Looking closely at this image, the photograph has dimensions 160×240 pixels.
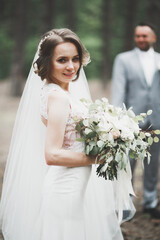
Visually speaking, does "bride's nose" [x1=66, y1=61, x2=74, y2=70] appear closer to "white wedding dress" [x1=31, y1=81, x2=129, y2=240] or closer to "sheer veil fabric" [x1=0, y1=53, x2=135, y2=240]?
"white wedding dress" [x1=31, y1=81, x2=129, y2=240]

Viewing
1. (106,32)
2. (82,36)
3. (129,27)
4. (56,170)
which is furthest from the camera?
(82,36)

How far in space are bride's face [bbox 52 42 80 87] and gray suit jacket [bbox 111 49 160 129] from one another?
7.10ft

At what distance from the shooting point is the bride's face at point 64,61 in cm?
248

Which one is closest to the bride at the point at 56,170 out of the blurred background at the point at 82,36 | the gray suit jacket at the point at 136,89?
the blurred background at the point at 82,36

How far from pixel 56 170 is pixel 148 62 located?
278cm

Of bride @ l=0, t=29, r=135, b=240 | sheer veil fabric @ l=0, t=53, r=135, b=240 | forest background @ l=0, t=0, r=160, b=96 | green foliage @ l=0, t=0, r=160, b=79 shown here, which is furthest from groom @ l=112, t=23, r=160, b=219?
green foliage @ l=0, t=0, r=160, b=79

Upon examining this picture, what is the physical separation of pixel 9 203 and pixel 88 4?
96.2 feet

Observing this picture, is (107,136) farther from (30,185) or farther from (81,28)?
(81,28)

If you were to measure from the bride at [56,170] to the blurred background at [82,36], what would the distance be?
1098mm

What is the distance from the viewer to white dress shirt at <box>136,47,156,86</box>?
15.5 ft

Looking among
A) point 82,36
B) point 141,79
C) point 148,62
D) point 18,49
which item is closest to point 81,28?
point 82,36

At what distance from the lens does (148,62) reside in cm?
478

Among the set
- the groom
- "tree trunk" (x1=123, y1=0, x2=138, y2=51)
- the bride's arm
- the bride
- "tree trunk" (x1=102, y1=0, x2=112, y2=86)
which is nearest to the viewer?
the bride's arm

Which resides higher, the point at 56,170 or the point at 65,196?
the point at 56,170
